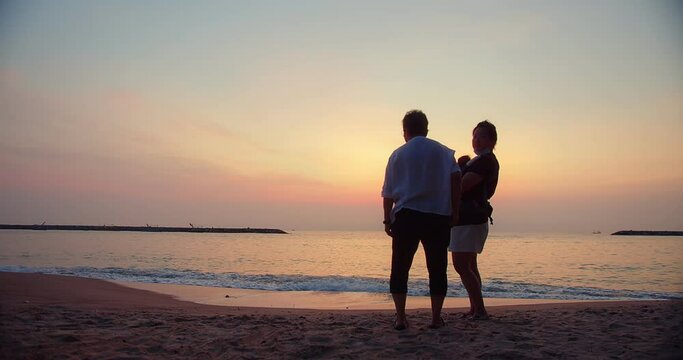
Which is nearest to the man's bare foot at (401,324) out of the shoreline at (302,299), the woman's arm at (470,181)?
the woman's arm at (470,181)

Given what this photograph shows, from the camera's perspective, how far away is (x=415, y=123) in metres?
3.98

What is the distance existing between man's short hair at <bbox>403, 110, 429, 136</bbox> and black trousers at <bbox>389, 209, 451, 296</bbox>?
70 cm

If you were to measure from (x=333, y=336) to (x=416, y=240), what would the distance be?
991mm

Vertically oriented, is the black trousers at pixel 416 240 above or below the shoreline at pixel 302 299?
above

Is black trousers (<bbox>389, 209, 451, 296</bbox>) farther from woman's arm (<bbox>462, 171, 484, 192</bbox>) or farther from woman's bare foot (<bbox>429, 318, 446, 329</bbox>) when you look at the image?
woman's arm (<bbox>462, 171, 484, 192</bbox>)

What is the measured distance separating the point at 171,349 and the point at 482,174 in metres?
2.84

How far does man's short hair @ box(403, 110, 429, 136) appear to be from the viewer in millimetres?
3965

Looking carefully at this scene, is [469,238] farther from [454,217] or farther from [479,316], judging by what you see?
[479,316]

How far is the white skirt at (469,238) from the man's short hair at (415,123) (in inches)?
36.0

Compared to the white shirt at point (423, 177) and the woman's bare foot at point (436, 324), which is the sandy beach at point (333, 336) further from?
the white shirt at point (423, 177)

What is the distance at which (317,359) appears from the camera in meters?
3.12

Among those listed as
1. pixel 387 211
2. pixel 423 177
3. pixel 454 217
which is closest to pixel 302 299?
pixel 387 211

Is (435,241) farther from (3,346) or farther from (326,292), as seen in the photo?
(326,292)

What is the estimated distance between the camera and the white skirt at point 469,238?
410 cm
